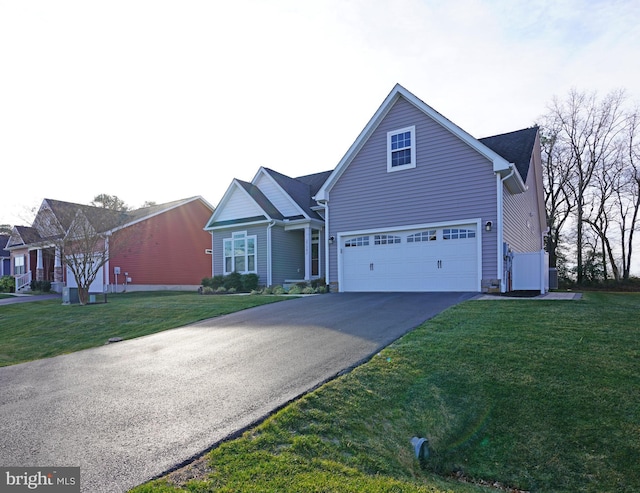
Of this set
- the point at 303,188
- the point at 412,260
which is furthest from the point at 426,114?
the point at 303,188

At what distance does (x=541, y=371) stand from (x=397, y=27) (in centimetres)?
768

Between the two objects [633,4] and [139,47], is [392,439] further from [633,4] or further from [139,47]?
[633,4]

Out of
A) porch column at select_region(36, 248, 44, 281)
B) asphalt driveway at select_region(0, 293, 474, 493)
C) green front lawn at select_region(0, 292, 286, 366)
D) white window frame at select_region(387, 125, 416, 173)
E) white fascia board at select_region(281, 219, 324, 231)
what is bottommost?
green front lawn at select_region(0, 292, 286, 366)

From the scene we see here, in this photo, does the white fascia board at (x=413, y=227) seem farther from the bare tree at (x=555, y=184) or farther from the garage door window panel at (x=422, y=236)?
the bare tree at (x=555, y=184)

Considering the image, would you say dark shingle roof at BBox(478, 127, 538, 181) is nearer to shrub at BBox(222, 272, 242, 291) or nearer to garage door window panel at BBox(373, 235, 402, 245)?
garage door window panel at BBox(373, 235, 402, 245)

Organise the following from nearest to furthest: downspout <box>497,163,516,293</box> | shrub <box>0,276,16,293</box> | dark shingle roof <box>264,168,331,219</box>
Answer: downspout <box>497,163,516,293</box>, dark shingle roof <box>264,168,331,219</box>, shrub <box>0,276,16,293</box>

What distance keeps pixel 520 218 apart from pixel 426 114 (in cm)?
596

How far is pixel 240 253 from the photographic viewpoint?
65.6 feet

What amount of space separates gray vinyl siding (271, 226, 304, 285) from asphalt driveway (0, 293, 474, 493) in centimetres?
986

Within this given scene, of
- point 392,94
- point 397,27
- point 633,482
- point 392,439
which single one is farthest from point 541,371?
point 392,94

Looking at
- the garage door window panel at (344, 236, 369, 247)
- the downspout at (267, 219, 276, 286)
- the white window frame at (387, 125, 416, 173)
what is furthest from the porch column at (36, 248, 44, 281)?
the white window frame at (387, 125, 416, 173)

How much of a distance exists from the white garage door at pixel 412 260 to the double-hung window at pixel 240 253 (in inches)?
226

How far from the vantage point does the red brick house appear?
22.0m

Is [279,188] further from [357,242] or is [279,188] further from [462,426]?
[462,426]
